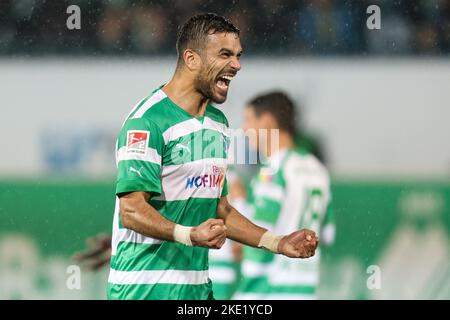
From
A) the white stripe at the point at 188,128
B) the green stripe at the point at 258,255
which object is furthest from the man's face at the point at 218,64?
the green stripe at the point at 258,255

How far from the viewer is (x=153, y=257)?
3.54 metres

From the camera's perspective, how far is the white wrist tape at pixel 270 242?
368cm

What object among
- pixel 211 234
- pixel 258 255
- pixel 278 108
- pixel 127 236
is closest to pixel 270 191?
pixel 258 255

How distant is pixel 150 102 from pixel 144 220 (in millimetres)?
435

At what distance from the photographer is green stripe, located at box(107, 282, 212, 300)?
3559 mm

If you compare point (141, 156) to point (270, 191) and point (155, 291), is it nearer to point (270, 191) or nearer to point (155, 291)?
point (155, 291)

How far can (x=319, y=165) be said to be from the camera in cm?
661

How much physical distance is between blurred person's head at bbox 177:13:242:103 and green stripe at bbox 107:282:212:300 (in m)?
0.68

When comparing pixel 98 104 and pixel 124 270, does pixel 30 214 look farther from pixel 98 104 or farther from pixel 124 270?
pixel 124 270

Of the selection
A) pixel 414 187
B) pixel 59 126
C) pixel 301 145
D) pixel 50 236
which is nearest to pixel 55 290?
pixel 50 236

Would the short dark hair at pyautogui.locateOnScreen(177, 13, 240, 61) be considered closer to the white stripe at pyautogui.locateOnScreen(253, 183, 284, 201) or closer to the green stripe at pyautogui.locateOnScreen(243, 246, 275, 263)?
the white stripe at pyautogui.locateOnScreen(253, 183, 284, 201)

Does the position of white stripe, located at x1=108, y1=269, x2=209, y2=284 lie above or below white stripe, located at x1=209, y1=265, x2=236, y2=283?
above

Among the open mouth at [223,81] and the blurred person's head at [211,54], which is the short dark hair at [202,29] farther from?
the open mouth at [223,81]

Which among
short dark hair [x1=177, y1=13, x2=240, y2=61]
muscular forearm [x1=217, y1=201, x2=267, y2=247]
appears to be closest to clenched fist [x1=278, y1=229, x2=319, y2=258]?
muscular forearm [x1=217, y1=201, x2=267, y2=247]
